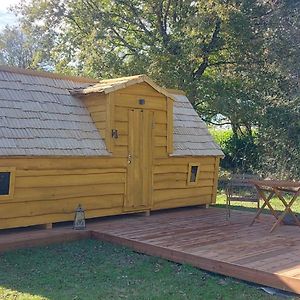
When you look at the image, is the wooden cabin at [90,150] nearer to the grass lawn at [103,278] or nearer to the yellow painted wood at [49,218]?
the yellow painted wood at [49,218]

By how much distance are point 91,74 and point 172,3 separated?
13.8ft

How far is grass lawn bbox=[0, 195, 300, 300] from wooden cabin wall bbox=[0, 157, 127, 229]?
2.74 feet

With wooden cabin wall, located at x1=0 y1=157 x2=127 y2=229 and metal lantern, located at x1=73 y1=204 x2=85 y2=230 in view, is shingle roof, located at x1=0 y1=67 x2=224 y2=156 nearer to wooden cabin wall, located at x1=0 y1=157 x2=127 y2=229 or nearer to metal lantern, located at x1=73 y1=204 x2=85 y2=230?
wooden cabin wall, located at x1=0 y1=157 x2=127 y2=229

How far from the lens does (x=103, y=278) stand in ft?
17.0

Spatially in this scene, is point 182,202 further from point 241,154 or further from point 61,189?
point 241,154

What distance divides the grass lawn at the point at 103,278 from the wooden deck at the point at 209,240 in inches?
5.7

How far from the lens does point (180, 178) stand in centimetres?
937

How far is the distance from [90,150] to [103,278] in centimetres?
292

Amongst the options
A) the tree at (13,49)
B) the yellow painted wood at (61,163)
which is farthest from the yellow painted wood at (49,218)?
the tree at (13,49)

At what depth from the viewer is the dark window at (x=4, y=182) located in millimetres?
6655

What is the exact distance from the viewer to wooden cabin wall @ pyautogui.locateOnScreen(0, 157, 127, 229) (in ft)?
22.3

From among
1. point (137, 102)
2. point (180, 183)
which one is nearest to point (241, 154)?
point (180, 183)

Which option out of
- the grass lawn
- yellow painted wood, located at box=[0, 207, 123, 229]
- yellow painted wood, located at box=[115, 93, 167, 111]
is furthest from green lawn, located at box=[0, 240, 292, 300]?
yellow painted wood, located at box=[115, 93, 167, 111]

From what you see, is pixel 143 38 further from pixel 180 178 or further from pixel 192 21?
pixel 180 178
